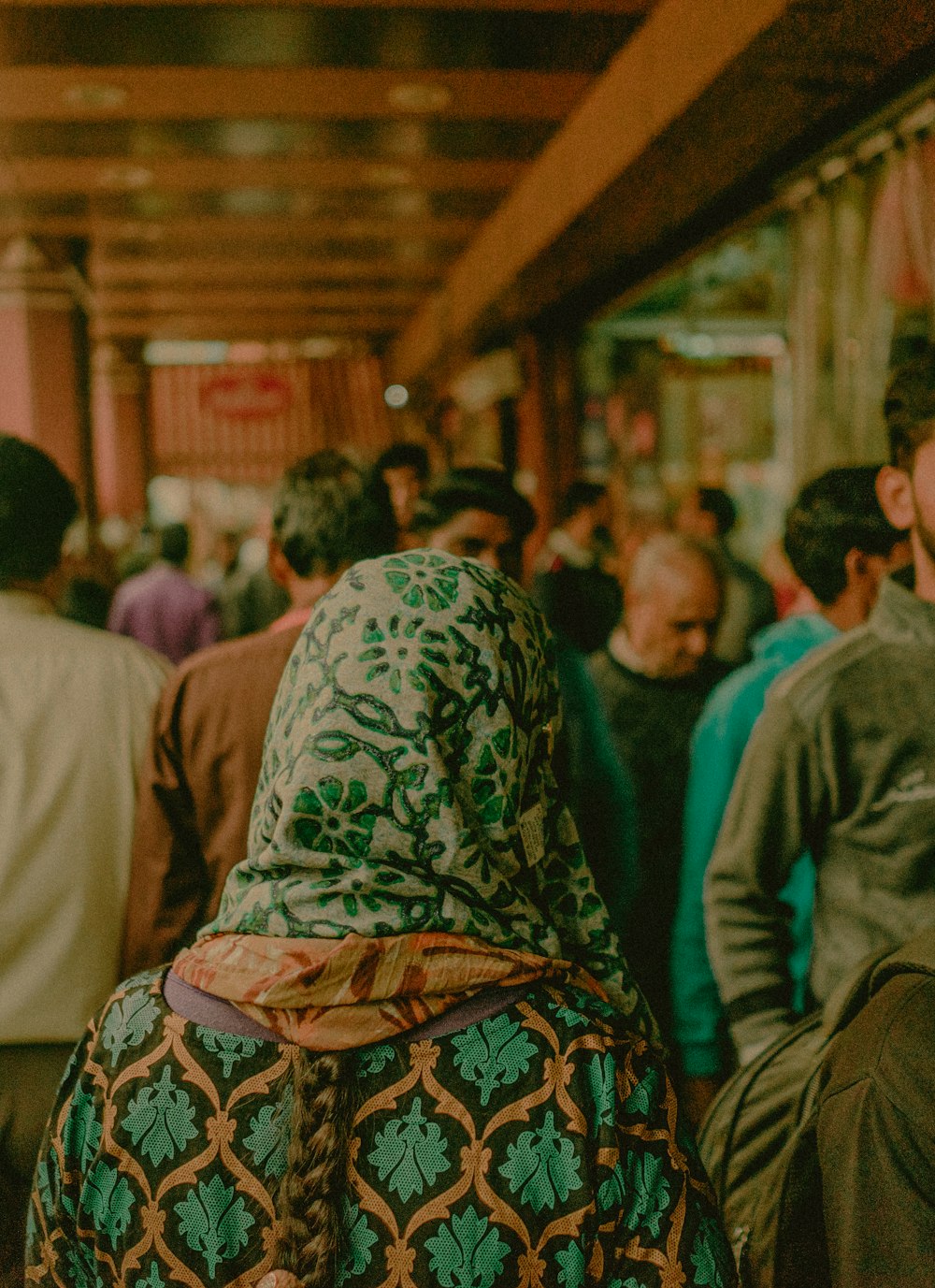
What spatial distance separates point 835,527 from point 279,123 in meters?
3.88

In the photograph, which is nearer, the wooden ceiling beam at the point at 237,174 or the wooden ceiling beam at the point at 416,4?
the wooden ceiling beam at the point at 416,4

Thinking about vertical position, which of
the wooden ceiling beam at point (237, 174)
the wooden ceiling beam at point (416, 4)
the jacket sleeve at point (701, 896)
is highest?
the wooden ceiling beam at point (237, 174)

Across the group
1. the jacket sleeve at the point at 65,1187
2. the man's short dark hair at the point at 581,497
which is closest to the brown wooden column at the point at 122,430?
the man's short dark hair at the point at 581,497

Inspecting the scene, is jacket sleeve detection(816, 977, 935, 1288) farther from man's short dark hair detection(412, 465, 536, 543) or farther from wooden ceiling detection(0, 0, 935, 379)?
wooden ceiling detection(0, 0, 935, 379)

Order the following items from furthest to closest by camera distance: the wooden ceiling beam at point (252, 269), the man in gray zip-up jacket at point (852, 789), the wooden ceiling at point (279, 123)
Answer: the wooden ceiling beam at point (252, 269) < the wooden ceiling at point (279, 123) < the man in gray zip-up jacket at point (852, 789)

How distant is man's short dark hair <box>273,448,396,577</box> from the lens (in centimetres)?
224

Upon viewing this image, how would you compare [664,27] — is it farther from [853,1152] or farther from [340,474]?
[853,1152]

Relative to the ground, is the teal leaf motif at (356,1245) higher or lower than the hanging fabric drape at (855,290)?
lower

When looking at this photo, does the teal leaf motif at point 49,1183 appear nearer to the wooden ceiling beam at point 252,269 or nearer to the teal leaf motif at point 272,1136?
the teal leaf motif at point 272,1136

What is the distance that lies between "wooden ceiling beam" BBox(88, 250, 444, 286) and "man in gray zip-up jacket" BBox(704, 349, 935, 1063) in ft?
23.8

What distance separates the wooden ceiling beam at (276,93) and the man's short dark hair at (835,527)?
2.95 meters

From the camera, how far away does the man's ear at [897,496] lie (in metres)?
1.76

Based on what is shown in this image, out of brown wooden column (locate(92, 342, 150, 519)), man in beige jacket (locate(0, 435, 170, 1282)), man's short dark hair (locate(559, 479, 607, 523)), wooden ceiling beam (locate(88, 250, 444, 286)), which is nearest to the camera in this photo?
man in beige jacket (locate(0, 435, 170, 1282))

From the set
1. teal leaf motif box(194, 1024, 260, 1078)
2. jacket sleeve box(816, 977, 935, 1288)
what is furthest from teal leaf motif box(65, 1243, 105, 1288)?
jacket sleeve box(816, 977, 935, 1288)
